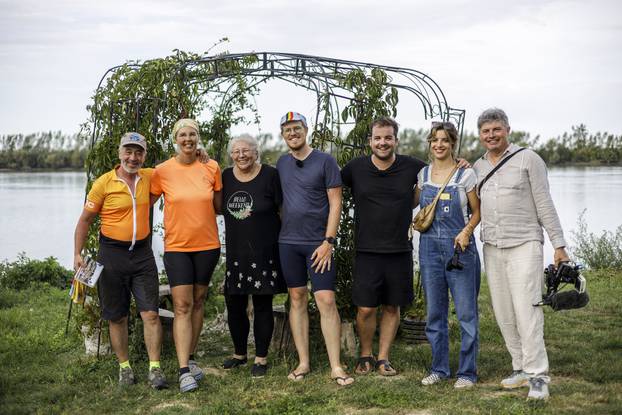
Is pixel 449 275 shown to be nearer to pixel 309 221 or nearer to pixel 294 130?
pixel 309 221

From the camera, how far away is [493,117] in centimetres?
417

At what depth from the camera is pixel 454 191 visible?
4.26 m

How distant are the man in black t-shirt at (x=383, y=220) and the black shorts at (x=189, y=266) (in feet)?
3.32

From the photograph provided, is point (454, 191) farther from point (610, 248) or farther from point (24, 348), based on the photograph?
point (610, 248)

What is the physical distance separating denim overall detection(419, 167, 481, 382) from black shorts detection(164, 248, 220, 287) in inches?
55.7

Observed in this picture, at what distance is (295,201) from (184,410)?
1488mm

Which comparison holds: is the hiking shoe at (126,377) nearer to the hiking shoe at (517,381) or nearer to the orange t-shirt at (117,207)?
the orange t-shirt at (117,207)

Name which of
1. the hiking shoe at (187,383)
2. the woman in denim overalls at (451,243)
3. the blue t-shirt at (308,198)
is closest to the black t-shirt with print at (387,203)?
the woman in denim overalls at (451,243)

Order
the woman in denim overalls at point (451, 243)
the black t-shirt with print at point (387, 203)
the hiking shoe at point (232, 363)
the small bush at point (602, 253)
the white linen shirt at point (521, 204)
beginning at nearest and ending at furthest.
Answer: the white linen shirt at point (521, 204)
the woman in denim overalls at point (451, 243)
the black t-shirt with print at point (387, 203)
the hiking shoe at point (232, 363)
the small bush at point (602, 253)

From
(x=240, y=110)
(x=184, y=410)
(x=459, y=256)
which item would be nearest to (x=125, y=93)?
(x=240, y=110)

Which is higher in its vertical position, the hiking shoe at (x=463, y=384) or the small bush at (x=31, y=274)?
the hiking shoe at (x=463, y=384)

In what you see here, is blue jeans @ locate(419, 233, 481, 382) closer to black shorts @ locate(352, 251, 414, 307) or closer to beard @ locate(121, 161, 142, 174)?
black shorts @ locate(352, 251, 414, 307)

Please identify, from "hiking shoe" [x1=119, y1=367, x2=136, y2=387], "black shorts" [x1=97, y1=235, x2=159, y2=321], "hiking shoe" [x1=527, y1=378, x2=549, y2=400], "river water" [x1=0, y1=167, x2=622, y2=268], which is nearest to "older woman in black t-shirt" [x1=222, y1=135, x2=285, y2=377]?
"black shorts" [x1=97, y1=235, x2=159, y2=321]

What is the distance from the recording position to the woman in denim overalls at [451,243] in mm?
4270
